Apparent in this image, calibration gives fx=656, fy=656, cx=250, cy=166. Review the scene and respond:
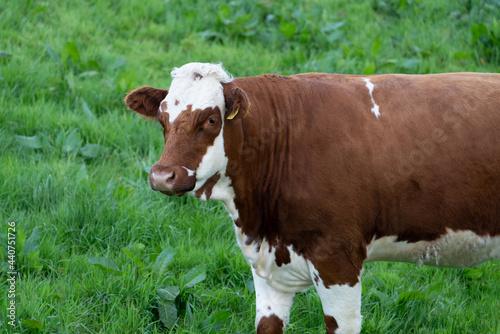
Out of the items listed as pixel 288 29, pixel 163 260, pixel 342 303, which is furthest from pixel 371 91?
pixel 288 29

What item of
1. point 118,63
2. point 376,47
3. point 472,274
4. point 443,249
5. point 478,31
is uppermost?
point 443,249

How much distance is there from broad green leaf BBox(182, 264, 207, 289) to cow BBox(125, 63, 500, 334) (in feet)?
2.06

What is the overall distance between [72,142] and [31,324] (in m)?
2.38

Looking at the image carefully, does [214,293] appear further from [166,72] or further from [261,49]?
[261,49]

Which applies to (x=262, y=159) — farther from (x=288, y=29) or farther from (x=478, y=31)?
(x=478, y=31)

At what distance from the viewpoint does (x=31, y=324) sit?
12.8 ft

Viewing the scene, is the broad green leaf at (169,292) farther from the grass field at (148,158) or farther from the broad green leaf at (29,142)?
the broad green leaf at (29,142)

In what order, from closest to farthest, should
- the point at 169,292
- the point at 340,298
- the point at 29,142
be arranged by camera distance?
1. the point at 340,298
2. the point at 169,292
3. the point at 29,142

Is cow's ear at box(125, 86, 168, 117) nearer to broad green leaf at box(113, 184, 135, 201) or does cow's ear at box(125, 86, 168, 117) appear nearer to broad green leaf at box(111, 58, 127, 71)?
broad green leaf at box(113, 184, 135, 201)

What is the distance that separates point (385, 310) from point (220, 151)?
5.97ft

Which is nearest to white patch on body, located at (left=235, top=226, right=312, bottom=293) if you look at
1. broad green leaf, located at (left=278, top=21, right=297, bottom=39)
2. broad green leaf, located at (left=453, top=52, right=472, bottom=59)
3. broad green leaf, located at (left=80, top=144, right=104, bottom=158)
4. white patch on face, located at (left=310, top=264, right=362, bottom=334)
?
white patch on face, located at (left=310, top=264, right=362, bottom=334)

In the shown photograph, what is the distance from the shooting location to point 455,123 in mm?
3721

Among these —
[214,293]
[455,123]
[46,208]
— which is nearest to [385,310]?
[214,293]

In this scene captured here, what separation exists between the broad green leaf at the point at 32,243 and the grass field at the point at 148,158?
1 centimetres
